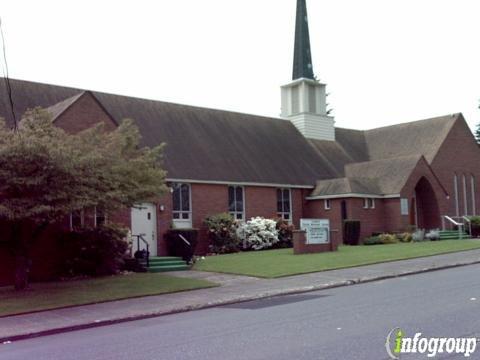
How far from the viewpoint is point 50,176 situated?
15.6m

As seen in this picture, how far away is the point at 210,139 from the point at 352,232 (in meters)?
8.82

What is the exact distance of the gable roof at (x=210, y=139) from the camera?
2780 cm

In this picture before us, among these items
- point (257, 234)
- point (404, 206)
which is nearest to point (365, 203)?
point (404, 206)

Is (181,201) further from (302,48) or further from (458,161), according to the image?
(458,161)

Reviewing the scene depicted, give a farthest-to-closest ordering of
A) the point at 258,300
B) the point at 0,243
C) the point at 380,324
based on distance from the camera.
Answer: the point at 0,243 < the point at 258,300 < the point at 380,324

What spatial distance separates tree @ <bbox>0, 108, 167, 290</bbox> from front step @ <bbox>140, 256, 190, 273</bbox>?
4616mm

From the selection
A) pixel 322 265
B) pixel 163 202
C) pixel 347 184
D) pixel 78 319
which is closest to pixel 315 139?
pixel 347 184

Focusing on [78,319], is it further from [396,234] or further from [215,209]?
[396,234]

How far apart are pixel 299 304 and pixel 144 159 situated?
8.01m

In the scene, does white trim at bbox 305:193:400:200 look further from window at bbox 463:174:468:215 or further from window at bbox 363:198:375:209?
window at bbox 463:174:468:215

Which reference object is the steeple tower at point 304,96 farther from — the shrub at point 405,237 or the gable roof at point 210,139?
the shrub at point 405,237

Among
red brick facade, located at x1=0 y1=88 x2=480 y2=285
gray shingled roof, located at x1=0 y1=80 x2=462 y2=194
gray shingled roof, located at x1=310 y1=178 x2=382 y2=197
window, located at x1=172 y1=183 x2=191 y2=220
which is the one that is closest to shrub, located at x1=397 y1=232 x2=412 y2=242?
red brick facade, located at x1=0 y1=88 x2=480 y2=285

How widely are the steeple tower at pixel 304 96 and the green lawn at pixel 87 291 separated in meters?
22.9

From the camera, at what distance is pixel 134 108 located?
30688 mm
